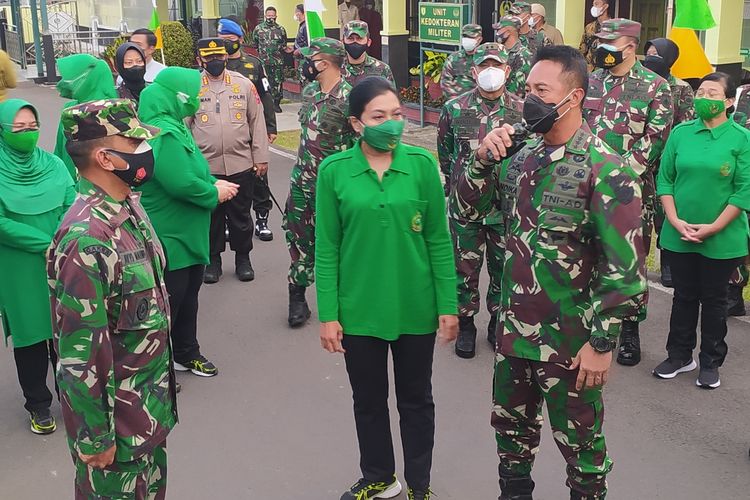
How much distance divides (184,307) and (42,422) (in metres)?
1.08

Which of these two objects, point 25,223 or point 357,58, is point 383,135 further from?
point 357,58

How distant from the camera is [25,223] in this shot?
4848 mm

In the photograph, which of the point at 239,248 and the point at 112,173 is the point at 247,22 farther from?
the point at 112,173

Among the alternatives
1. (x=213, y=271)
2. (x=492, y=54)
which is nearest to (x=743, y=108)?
(x=492, y=54)

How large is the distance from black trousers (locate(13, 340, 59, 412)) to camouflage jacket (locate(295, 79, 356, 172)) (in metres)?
2.26

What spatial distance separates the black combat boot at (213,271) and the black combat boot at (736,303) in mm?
4116

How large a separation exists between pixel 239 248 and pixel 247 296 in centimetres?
56

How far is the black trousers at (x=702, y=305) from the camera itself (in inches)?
206

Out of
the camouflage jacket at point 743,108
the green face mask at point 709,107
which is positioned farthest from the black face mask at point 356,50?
the green face mask at point 709,107

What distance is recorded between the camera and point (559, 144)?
3.43 m

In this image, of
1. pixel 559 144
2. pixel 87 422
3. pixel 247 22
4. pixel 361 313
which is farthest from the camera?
pixel 247 22

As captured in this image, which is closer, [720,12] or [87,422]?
[87,422]

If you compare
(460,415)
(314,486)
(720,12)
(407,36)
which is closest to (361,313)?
(314,486)

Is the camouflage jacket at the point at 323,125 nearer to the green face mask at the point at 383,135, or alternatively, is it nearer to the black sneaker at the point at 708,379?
the green face mask at the point at 383,135
